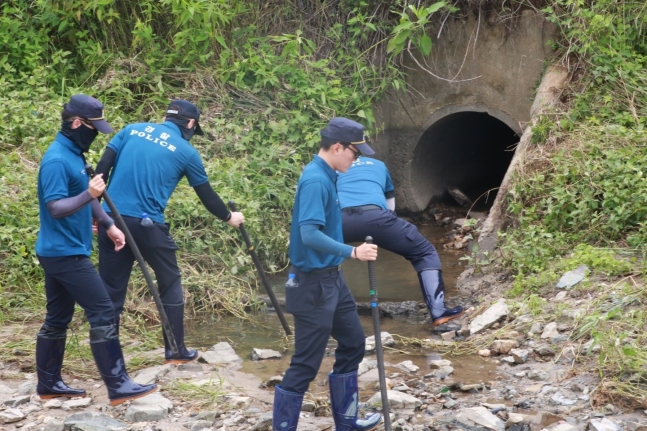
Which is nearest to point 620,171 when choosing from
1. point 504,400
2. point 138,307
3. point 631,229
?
point 631,229

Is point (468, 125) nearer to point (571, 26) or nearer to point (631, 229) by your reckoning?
point (571, 26)

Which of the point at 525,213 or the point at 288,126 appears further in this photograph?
the point at 288,126

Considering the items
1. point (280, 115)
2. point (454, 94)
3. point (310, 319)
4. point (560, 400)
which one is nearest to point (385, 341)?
point (560, 400)

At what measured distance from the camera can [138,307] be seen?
750 centimetres

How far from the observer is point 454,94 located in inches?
440

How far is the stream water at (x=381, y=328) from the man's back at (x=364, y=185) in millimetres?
1101

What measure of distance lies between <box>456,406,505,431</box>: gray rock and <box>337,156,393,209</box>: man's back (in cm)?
273

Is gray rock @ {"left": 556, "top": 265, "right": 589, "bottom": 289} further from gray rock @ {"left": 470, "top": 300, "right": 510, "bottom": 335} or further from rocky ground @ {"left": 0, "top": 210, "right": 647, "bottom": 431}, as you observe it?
gray rock @ {"left": 470, "top": 300, "right": 510, "bottom": 335}

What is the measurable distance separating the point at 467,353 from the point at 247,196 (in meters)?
3.64

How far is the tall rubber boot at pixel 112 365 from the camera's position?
5.38 meters

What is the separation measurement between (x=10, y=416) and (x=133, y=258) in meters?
1.37

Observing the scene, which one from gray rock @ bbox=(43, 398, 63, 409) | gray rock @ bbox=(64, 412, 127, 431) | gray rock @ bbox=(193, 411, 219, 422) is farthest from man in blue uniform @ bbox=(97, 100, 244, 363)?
gray rock @ bbox=(193, 411, 219, 422)

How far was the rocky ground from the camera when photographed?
5055 millimetres

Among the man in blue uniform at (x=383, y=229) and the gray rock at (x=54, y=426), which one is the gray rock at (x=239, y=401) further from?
the man in blue uniform at (x=383, y=229)
